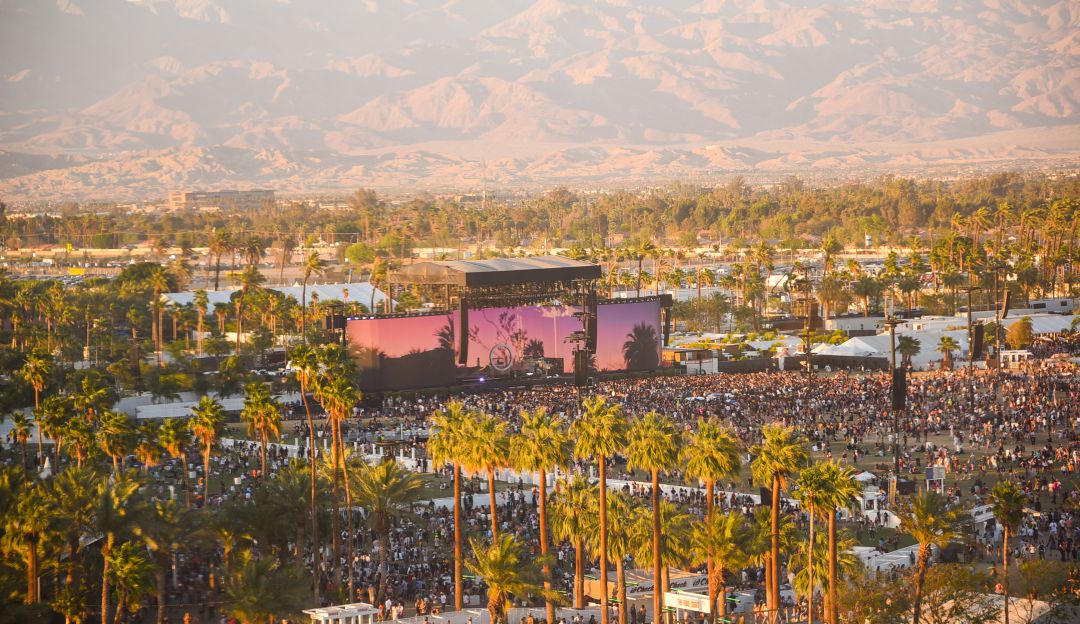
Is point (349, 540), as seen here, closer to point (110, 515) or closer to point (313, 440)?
point (313, 440)

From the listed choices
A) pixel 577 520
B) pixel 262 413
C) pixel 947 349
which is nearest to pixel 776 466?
pixel 577 520

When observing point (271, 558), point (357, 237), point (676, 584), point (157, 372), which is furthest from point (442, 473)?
point (357, 237)

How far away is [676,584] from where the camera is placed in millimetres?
32656

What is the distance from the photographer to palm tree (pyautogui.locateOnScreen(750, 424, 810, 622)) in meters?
30.1

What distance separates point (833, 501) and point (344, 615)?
31.1ft

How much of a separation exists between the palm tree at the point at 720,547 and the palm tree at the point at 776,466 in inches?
25.9

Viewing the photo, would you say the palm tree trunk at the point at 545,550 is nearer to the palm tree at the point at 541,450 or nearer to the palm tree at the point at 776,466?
the palm tree at the point at 541,450

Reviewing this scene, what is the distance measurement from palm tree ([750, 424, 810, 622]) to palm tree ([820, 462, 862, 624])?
967 mm

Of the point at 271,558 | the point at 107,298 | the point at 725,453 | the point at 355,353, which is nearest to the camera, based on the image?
the point at 271,558

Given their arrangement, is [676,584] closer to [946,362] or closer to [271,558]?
[271,558]

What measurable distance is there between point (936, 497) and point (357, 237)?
490 ft

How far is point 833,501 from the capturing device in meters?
28.8

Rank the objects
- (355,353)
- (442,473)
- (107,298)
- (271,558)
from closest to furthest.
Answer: (271,558) < (442,473) < (355,353) < (107,298)

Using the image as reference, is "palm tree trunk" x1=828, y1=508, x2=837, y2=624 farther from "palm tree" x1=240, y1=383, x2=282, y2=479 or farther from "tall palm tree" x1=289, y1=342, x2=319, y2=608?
"palm tree" x1=240, y1=383, x2=282, y2=479
